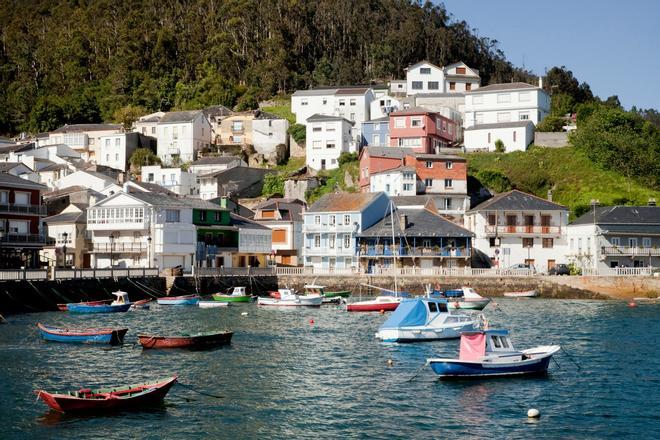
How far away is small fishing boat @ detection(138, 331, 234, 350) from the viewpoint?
43312 millimetres

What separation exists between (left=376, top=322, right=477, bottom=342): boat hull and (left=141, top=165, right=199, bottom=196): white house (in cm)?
6524

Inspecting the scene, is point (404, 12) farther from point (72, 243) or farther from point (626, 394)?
point (626, 394)

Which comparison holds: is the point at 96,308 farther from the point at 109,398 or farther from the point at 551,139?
the point at 551,139

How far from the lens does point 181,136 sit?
123m

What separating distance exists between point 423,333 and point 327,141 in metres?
67.6

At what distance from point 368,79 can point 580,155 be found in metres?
58.2

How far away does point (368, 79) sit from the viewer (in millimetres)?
149125

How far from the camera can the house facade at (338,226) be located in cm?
8450

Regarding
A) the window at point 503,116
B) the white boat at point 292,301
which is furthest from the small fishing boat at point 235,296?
the window at point 503,116

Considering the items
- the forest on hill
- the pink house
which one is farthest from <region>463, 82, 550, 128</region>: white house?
the forest on hill

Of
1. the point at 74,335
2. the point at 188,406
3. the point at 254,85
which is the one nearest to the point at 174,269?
the point at 74,335

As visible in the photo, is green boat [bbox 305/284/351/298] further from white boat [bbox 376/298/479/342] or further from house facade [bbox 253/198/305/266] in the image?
white boat [bbox 376/298/479/342]

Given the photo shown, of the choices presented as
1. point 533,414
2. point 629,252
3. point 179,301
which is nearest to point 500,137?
point 629,252

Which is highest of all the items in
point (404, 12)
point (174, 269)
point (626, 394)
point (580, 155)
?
point (404, 12)
